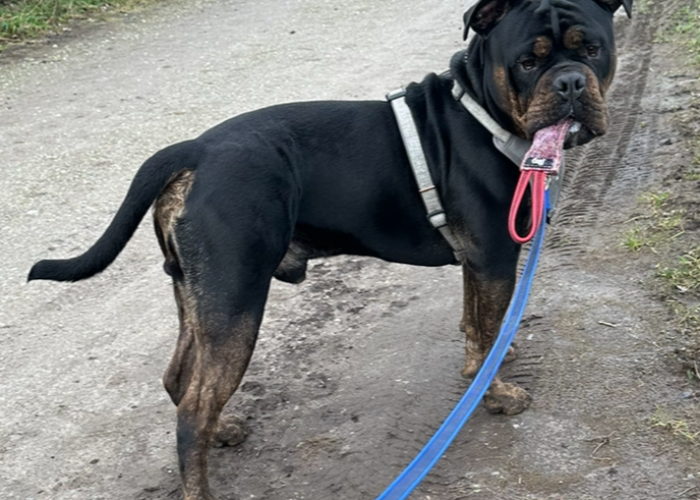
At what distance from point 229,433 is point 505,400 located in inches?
49.2

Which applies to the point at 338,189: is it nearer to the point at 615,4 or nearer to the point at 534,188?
the point at 534,188

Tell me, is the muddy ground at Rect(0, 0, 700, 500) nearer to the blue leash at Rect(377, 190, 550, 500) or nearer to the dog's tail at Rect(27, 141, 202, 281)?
the blue leash at Rect(377, 190, 550, 500)

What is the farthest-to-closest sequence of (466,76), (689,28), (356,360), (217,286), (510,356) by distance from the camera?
(689,28)
(356,360)
(510,356)
(466,76)
(217,286)

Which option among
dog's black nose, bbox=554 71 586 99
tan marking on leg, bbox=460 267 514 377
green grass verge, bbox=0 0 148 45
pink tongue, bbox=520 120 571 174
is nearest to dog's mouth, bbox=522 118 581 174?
pink tongue, bbox=520 120 571 174

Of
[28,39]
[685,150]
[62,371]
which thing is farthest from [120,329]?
[28,39]

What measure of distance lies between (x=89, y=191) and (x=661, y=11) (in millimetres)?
7094

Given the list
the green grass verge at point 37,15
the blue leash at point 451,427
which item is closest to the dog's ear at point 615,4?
the blue leash at point 451,427

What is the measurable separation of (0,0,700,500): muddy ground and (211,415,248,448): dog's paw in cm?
5

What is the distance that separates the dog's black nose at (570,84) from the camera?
131 inches

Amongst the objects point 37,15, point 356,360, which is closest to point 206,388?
point 356,360

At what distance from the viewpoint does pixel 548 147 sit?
3432 mm

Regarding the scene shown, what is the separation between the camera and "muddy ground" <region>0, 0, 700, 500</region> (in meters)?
3.65

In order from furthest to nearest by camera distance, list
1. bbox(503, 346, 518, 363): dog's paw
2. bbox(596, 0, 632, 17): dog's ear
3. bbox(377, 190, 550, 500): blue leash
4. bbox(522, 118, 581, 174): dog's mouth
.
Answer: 1. bbox(503, 346, 518, 363): dog's paw
2. bbox(596, 0, 632, 17): dog's ear
3. bbox(522, 118, 581, 174): dog's mouth
4. bbox(377, 190, 550, 500): blue leash

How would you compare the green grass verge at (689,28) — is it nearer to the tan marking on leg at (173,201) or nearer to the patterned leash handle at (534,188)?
the patterned leash handle at (534,188)
